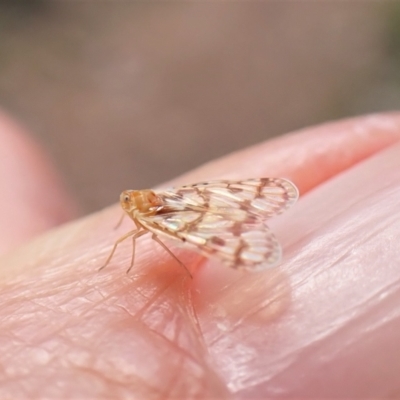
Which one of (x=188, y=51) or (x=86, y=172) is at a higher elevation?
(x=188, y=51)

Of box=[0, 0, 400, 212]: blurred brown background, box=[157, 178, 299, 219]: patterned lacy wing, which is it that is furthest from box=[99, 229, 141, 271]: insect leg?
box=[0, 0, 400, 212]: blurred brown background

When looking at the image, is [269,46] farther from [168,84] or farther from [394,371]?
[394,371]

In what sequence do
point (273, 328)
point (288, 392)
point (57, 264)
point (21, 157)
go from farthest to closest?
point (21, 157) < point (57, 264) < point (273, 328) < point (288, 392)

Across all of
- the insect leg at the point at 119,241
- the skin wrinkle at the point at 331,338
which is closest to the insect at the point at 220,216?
the insect leg at the point at 119,241

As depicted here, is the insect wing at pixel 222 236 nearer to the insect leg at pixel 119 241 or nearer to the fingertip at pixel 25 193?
the insect leg at pixel 119 241

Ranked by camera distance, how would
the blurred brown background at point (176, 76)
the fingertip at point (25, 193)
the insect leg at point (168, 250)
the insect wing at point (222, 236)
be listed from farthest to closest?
the blurred brown background at point (176, 76) → the fingertip at point (25, 193) → the insect leg at point (168, 250) → the insect wing at point (222, 236)

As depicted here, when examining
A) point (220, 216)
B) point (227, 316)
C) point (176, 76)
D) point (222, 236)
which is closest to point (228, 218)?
point (220, 216)

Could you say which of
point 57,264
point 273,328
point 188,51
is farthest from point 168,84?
point 273,328
